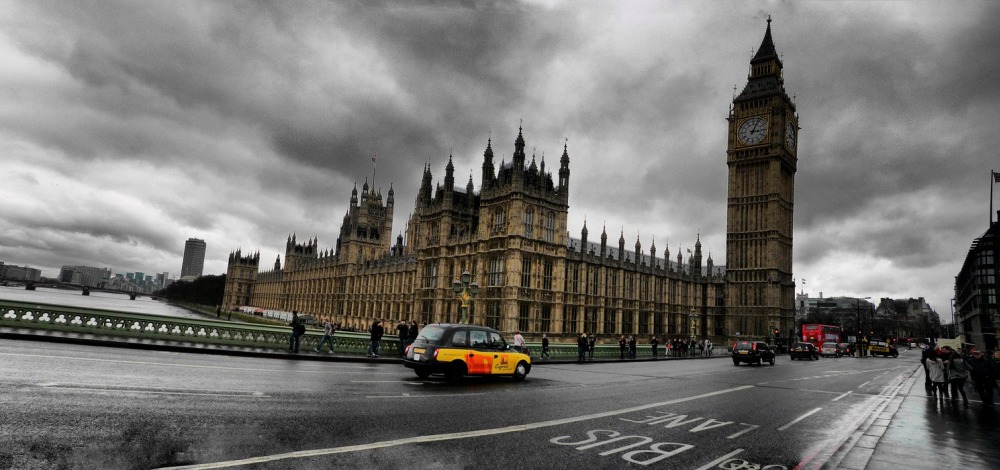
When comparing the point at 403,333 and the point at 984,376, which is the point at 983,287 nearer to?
the point at 984,376

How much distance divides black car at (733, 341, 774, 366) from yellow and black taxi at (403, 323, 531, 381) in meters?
23.3

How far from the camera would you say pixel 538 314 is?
152ft

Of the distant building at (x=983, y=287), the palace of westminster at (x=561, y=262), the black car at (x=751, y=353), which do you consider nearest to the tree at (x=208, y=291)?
the palace of westminster at (x=561, y=262)

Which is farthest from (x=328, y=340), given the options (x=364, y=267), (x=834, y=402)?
(x=364, y=267)

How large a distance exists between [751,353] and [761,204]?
43713mm

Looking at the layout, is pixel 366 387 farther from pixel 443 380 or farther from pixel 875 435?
pixel 875 435

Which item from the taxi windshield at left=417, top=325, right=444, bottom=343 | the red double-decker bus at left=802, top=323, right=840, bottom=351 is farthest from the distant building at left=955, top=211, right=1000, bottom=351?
the taxi windshield at left=417, top=325, right=444, bottom=343

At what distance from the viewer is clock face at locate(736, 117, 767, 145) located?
7406 centimetres

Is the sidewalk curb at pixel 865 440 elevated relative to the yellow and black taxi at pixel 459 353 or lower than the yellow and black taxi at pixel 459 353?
lower

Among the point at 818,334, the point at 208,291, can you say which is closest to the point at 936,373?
the point at 818,334

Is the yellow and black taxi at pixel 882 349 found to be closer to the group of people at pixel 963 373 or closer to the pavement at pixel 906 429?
the pavement at pixel 906 429

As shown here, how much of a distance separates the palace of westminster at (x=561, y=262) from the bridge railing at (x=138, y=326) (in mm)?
22372

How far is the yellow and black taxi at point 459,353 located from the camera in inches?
650

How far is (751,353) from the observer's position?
36.1 metres
